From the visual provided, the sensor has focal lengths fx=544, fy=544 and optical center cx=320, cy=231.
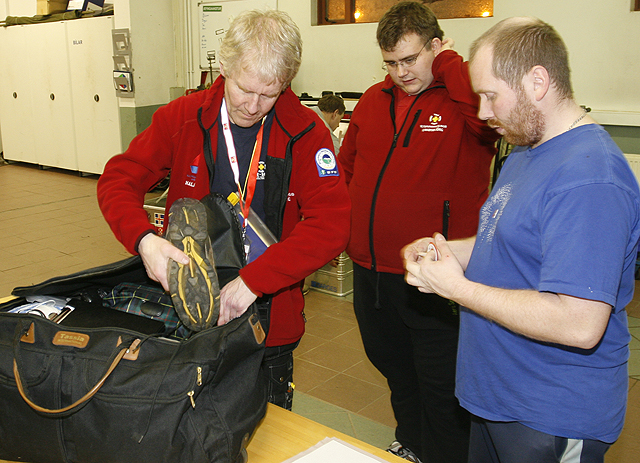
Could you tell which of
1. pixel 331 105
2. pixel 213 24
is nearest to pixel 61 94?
pixel 213 24

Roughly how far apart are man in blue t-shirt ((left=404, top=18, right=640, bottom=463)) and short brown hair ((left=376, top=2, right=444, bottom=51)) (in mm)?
869

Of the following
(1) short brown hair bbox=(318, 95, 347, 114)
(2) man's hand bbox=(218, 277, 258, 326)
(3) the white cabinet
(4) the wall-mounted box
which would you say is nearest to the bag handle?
(2) man's hand bbox=(218, 277, 258, 326)

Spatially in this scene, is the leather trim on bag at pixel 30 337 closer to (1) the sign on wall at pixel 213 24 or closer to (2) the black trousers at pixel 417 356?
(2) the black trousers at pixel 417 356

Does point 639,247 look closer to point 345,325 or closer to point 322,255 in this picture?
point 322,255

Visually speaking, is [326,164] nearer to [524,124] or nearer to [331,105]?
[524,124]

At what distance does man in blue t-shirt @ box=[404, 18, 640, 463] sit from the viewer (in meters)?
0.97

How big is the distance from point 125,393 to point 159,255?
30 cm

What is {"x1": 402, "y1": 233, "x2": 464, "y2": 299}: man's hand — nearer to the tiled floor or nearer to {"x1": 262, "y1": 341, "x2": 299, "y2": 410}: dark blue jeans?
{"x1": 262, "y1": 341, "x2": 299, "y2": 410}: dark blue jeans

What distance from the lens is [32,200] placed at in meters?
6.96

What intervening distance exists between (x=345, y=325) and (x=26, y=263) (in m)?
2.86

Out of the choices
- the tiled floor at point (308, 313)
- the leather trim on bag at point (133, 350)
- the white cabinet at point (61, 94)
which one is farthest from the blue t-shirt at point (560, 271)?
the white cabinet at point (61, 94)

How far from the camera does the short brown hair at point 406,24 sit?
6.50ft

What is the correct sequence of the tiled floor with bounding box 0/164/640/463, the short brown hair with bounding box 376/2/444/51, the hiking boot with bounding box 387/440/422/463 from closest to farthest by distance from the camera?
the short brown hair with bounding box 376/2/444/51, the hiking boot with bounding box 387/440/422/463, the tiled floor with bounding box 0/164/640/463

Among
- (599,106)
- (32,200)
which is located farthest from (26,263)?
(599,106)
